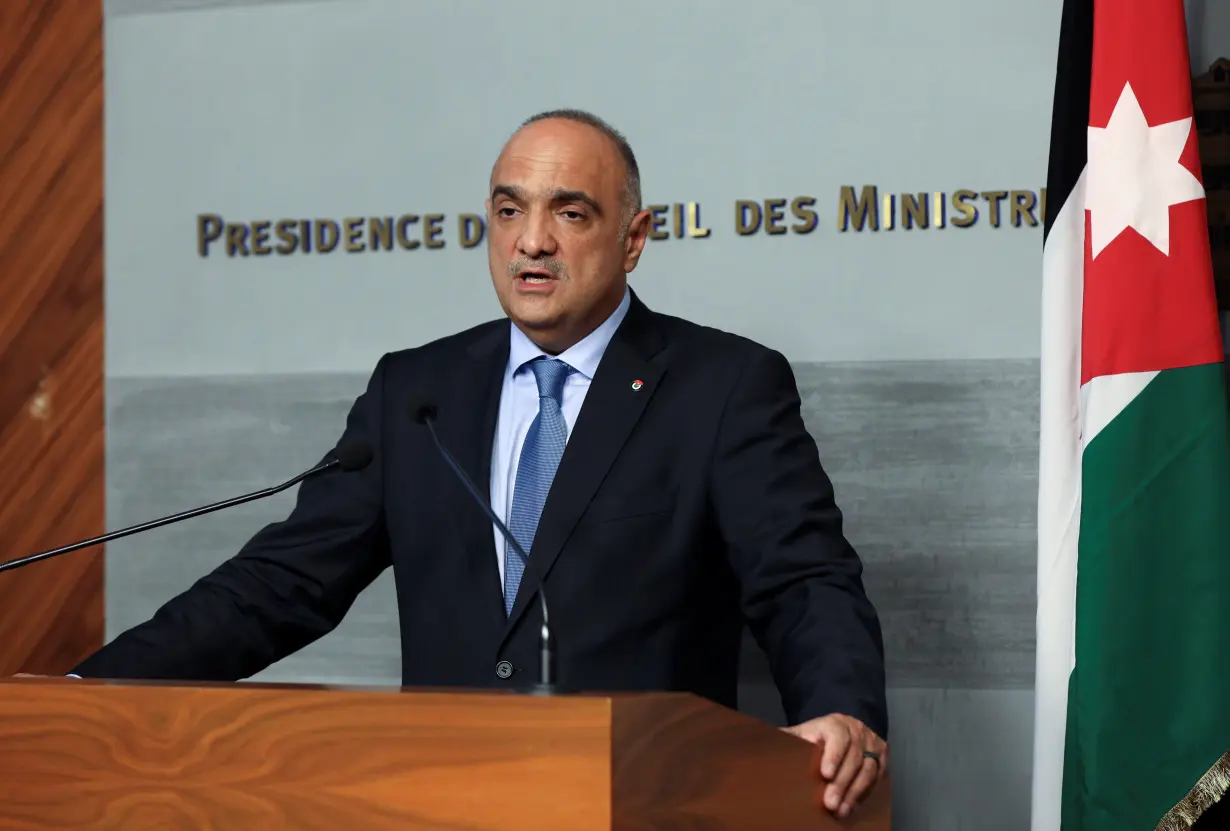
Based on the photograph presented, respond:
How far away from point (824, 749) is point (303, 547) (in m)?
1.16

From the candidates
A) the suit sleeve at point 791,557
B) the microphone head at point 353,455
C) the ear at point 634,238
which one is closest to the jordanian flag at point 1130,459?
the suit sleeve at point 791,557

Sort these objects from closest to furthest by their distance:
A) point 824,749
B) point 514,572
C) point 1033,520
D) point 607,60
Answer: point 824,749
point 514,572
point 1033,520
point 607,60

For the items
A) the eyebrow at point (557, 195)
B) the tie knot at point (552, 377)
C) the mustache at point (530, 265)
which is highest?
the eyebrow at point (557, 195)

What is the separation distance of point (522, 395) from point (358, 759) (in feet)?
4.42

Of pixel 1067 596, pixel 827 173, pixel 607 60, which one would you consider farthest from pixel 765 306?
pixel 1067 596

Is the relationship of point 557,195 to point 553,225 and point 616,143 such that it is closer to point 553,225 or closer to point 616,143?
point 553,225

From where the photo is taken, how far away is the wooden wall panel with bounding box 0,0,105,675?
11.4 ft

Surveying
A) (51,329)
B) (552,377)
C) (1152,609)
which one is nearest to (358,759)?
(552,377)

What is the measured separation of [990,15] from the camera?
119 inches

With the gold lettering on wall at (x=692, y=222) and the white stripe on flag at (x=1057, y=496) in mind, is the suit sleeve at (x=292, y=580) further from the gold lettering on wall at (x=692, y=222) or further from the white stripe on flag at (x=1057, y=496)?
the white stripe on flag at (x=1057, y=496)

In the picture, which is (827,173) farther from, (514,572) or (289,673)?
(289,673)

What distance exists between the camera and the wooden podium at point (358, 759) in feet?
3.89

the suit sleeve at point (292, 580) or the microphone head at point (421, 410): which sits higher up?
the microphone head at point (421, 410)

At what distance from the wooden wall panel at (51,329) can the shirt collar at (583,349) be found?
1392 millimetres
